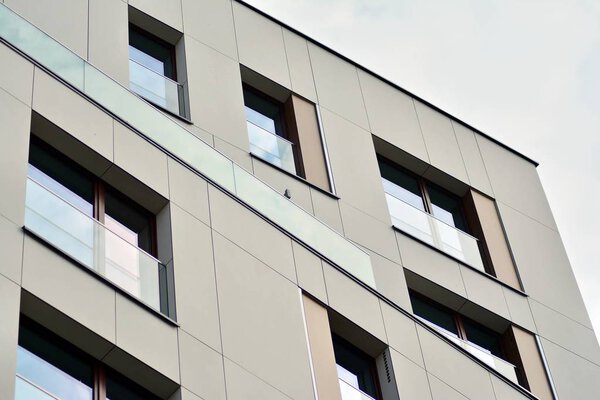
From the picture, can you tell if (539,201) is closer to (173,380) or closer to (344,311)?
(344,311)

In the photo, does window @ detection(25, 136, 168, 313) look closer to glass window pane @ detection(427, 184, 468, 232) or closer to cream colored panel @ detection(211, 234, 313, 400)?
cream colored panel @ detection(211, 234, 313, 400)

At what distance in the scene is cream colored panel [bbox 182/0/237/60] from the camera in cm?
2358

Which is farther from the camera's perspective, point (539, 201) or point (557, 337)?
point (539, 201)

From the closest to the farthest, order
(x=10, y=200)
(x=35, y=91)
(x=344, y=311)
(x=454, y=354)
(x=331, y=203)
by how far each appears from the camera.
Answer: (x=10, y=200) → (x=35, y=91) → (x=344, y=311) → (x=454, y=354) → (x=331, y=203)

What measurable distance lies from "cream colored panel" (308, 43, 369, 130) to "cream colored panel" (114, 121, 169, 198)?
7.27 meters

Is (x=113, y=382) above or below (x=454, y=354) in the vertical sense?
below

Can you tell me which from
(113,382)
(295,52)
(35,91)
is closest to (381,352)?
(113,382)

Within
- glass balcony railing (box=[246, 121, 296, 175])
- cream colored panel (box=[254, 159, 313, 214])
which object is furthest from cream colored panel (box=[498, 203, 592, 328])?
glass balcony railing (box=[246, 121, 296, 175])

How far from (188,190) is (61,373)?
4.29 m

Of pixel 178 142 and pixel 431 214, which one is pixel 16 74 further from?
pixel 431 214

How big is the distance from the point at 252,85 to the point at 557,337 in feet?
25.6

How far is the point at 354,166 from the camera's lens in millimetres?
23891

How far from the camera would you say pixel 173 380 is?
50.2 feet

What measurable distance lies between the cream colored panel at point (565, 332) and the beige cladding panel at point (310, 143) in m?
5.10
